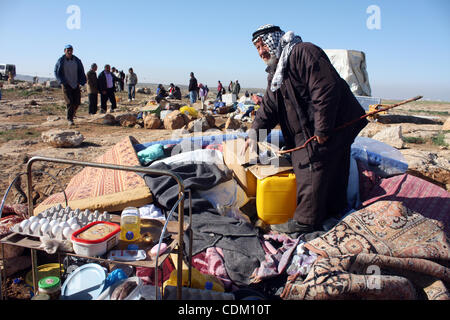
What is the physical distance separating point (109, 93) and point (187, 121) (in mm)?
3453

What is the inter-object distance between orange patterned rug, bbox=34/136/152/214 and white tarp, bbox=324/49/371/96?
40.8 feet

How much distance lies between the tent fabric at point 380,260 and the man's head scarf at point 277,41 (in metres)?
1.45

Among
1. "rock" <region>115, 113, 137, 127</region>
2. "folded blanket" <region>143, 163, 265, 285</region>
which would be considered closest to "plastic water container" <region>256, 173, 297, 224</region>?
"folded blanket" <region>143, 163, 265, 285</region>

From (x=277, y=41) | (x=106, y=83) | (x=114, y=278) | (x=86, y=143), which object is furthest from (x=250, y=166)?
(x=106, y=83)

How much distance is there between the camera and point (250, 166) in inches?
132

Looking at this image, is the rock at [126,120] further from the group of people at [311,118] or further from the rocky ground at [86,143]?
the group of people at [311,118]

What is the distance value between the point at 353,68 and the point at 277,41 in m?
12.6

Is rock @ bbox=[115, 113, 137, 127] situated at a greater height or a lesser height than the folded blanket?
greater

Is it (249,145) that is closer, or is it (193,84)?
(249,145)

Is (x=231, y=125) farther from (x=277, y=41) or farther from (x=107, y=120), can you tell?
(x=277, y=41)

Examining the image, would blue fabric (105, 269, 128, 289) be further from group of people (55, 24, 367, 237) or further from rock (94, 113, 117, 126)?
rock (94, 113, 117, 126)

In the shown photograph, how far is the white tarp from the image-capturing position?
552 inches

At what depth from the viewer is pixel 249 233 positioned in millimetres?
2979

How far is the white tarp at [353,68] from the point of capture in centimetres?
1403
